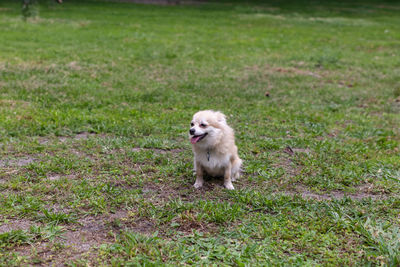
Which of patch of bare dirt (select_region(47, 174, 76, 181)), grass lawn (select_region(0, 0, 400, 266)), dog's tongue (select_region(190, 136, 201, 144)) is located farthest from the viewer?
patch of bare dirt (select_region(47, 174, 76, 181))

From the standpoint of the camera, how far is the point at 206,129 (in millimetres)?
4504

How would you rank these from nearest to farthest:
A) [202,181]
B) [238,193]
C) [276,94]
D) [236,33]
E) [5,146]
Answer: [238,193]
[202,181]
[5,146]
[276,94]
[236,33]

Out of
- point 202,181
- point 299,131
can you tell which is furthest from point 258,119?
point 202,181

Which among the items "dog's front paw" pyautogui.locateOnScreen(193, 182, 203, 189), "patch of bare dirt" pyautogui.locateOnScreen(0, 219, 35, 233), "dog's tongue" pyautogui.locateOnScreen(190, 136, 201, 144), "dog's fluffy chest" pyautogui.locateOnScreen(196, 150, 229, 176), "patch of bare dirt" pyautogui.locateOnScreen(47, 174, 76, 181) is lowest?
"dog's front paw" pyautogui.locateOnScreen(193, 182, 203, 189)

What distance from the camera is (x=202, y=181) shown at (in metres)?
4.85

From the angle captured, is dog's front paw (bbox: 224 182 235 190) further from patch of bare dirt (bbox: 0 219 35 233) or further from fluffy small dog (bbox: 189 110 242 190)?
patch of bare dirt (bbox: 0 219 35 233)

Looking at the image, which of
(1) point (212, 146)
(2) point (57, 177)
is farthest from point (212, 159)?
(2) point (57, 177)

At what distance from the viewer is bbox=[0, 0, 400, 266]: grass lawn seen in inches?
138

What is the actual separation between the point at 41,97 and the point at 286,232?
628 centimetres

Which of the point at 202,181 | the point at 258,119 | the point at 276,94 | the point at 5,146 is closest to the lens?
the point at 202,181

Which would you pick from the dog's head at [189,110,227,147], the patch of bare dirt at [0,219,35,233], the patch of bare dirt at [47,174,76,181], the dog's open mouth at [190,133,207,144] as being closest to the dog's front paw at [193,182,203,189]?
the dog's head at [189,110,227,147]

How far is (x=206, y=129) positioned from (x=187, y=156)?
1379mm

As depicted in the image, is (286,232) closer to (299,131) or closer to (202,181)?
(202,181)

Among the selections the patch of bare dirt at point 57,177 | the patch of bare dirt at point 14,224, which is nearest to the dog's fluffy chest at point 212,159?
the patch of bare dirt at point 57,177
